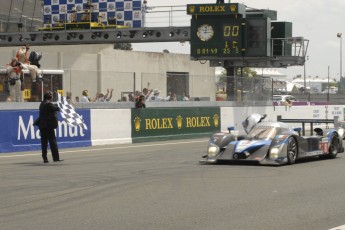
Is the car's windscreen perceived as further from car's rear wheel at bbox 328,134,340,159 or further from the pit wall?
the pit wall

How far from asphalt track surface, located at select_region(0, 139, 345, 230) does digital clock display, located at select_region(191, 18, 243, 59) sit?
17.6 m

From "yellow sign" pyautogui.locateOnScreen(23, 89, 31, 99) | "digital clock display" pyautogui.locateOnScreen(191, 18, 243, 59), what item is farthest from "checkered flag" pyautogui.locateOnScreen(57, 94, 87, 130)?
"digital clock display" pyautogui.locateOnScreen(191, 18, 243, 59)

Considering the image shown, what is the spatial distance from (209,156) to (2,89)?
26.9ft

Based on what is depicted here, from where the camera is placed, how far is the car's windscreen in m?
14.0

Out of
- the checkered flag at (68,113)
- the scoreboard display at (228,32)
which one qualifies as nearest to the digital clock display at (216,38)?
the scoreboard display at (228,32)

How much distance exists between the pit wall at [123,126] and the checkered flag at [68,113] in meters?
0.16

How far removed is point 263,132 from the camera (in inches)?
556

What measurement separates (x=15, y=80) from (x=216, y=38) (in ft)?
47.8

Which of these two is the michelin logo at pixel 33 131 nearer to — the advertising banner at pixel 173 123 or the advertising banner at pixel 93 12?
the advertising banner at pixel 173 123

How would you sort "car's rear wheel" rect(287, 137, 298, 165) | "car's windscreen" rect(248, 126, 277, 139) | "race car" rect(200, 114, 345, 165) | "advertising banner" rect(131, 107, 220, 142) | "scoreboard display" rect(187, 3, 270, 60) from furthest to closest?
"scoreboard display" rect(187, 3, 270, 60) → "advertising banner" rect(131, 107, 220, 142) → "car's windscreen" rect(248, 126, 277, 139) → "car's rear wheel" rect(287, 137, 298, 165) → "race car" rect(200, 114, 345, 165)

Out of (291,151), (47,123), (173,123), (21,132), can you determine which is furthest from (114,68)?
(291,151)

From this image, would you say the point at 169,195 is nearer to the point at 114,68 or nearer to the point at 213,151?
the point at 213,151

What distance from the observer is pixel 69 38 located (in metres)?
37.2

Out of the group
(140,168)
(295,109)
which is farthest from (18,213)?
(295,109)
